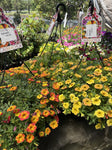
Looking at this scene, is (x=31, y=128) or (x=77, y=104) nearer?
(x=31, y=128)

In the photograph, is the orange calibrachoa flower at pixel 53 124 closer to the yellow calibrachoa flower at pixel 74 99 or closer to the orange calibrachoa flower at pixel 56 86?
the yellow calibrachoa flower at pixel 74 99

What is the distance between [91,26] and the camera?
178 centimetres

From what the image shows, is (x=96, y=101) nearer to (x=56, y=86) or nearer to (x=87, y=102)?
(x=87, y=102)

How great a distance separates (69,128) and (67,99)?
0.34 meters

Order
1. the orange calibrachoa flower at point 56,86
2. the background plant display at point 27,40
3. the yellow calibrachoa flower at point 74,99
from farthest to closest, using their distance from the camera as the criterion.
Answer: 1. the background plant display at point 27,40
2. the orange calibrachoa flower at point 56,86
3. the yellow calibrachoa flower at point 74,99

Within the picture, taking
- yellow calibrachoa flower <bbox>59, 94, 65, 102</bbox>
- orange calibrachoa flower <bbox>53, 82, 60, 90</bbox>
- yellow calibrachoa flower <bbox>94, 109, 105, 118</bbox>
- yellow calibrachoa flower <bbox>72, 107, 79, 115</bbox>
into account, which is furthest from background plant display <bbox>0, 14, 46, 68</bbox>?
yellow calibrachoa flower <bbox>94, 109, 105, 118</bbox>

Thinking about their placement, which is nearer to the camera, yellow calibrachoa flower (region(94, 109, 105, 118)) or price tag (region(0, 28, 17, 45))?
yellow calibrachoa flower (region(94, 109, 105, 118))

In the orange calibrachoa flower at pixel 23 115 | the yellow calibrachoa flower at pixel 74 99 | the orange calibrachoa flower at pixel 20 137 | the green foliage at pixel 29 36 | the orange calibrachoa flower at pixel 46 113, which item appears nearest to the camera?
the orange calibrachoa flower at pixel 20 137

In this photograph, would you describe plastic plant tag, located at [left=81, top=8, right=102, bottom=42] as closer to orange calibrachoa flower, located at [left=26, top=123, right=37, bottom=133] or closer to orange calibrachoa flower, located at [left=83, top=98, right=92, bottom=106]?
orange calibrachoa flower, located at [left=83, top=98, right=92, bottom=106]

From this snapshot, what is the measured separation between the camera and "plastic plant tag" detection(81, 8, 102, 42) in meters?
1.74

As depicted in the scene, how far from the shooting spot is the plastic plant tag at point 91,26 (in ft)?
5.72

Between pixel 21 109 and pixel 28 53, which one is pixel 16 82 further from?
pixel 28 53

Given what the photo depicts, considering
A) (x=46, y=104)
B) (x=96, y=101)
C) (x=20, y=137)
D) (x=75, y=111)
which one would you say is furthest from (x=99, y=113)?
(x=20, y=137)

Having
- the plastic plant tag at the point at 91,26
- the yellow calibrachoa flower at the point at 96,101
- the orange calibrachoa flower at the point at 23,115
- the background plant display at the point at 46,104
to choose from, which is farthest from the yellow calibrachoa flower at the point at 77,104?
the plastic plant tag at the point at 91,26
